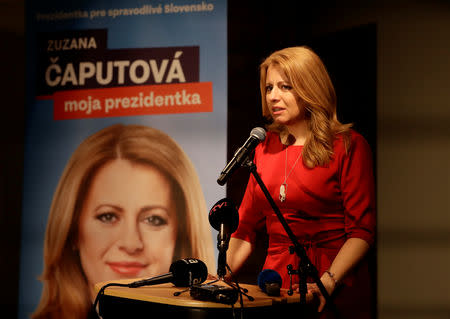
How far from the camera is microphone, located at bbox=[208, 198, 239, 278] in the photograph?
165cm

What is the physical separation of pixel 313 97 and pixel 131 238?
1.54 metres

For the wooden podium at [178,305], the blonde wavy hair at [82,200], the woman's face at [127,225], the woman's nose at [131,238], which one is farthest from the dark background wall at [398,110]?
the wooden podium at [178,305]

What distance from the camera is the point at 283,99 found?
2.35 meters

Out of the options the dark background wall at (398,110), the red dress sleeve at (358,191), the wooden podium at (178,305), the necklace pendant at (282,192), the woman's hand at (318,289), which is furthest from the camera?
the dark background wall at (398,110)

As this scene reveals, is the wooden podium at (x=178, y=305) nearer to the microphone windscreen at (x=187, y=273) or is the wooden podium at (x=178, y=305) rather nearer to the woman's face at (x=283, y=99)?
the microphone windscreen at (x=187, y=273)

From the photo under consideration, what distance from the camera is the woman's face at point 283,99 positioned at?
2342 mm

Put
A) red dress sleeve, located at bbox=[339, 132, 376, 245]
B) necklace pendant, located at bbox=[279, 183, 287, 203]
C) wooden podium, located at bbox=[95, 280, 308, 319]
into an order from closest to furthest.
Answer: wooden podium, located at bbox=[95, 280, 308, 319] < red dress sleeve, located at bbox=[339, 132, 376, 245] < necklace pendant, located at bbox=[279, 183, 287, 203]

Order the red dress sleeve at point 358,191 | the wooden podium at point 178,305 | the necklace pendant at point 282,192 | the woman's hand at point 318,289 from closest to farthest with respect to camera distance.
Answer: the wooden podium at point 178,305, the woman's hand at point 318,289, the red dress sleeve at point 358,191, the necklace pendant at point 282,192

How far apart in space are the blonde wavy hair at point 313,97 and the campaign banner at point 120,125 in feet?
2.86

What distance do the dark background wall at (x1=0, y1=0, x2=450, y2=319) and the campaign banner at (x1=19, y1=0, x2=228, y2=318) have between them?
0.60ft

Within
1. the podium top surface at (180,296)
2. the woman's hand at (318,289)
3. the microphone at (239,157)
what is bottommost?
the woman's hand at (318,289)

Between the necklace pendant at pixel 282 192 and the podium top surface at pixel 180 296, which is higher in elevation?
the necklace pendant at pixel 282 192

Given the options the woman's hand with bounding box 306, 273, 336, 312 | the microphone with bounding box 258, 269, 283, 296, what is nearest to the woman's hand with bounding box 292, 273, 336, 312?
the woman's hand with bounding box 306, 273, 336, 312

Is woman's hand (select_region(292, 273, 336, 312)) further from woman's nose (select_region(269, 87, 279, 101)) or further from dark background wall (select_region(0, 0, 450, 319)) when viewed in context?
dark background wall (select_region(0, 0, 450, 319))
